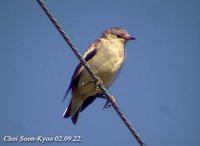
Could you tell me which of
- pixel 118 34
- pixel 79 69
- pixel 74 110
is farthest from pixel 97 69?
pixel 118 34

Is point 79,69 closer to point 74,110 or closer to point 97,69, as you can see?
point 97,69

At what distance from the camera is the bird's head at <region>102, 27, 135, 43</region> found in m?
9.47

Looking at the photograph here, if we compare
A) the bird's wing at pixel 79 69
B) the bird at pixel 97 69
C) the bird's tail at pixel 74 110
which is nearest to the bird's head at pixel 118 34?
the bird at pixel 97 69

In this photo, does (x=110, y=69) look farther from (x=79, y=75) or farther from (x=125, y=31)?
(x=125, y=31)

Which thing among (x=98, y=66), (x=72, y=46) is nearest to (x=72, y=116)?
(x=98, y=66)

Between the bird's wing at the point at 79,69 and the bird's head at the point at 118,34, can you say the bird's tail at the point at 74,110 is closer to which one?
the bird's wing at the point at 79,69

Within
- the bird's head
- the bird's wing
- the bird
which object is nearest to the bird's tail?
the bird

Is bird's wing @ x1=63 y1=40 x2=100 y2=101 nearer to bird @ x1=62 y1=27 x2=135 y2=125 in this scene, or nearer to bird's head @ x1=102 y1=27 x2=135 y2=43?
bird @ x1=62 y1=27 x2=135 y2=125

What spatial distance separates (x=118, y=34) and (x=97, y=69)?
1.20m

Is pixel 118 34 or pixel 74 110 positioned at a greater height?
pixel 118 34

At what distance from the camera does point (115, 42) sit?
30.7 feet

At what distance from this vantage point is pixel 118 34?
955cm

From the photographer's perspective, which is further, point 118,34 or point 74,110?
point 118,34

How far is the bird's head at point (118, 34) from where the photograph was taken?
947cm
